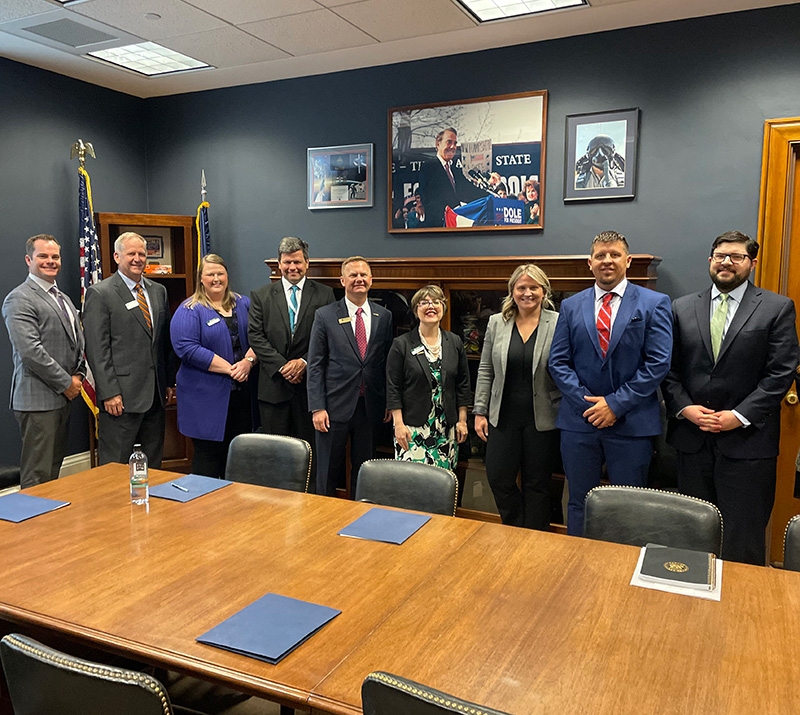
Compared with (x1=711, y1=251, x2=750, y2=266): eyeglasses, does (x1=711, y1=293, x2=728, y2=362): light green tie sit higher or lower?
lower

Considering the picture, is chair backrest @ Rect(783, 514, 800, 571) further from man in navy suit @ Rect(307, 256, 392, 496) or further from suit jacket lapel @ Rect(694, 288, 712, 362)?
man in navy suit @ Rect(307, 256, 392, 496)

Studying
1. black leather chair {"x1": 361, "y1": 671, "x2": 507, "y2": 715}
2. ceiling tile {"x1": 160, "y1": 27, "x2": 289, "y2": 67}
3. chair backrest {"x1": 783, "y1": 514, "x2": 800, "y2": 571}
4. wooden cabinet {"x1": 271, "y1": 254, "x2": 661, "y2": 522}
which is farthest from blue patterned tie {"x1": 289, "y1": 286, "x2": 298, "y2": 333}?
black leather chair {"x1": 361, "y1": 671, "x2": 507, "y2": 715}

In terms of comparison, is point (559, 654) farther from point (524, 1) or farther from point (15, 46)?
point (15, 46)

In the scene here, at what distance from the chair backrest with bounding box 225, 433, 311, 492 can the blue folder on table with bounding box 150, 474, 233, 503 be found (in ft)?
0.74

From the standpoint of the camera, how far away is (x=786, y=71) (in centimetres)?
365

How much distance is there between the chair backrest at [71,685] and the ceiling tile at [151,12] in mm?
3457

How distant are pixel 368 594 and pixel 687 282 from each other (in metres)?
3.06

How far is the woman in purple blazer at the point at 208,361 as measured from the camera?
13.6 ft

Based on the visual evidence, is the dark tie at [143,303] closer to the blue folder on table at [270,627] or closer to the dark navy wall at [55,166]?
the dark navy wall at [55,166]

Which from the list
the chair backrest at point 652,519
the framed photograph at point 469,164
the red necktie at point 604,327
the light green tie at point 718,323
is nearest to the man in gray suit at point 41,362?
the framed photograph at point 469,164

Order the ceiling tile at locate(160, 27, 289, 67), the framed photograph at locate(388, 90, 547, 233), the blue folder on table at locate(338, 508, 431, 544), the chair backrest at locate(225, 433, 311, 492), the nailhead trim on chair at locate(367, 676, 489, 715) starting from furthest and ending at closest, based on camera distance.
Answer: the framed photograph at locate(388, 90, 547, 233)
the ceiling tile at locate(160, 27, 289, 67)
the chair backrest at locate(225, 433, 311, 492)
the blue folder on table at locate(338, 508, 431, 544)
the nailhead trim on chair at locate(367, 676, 489, 715)

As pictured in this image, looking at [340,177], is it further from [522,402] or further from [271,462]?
[271,462]

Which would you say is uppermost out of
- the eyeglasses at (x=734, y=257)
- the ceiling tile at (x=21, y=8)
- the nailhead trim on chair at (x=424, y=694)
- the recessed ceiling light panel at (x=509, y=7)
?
the recessed ceiling light panel at (x=509, y=7)

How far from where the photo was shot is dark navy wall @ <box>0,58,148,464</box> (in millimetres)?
4836
